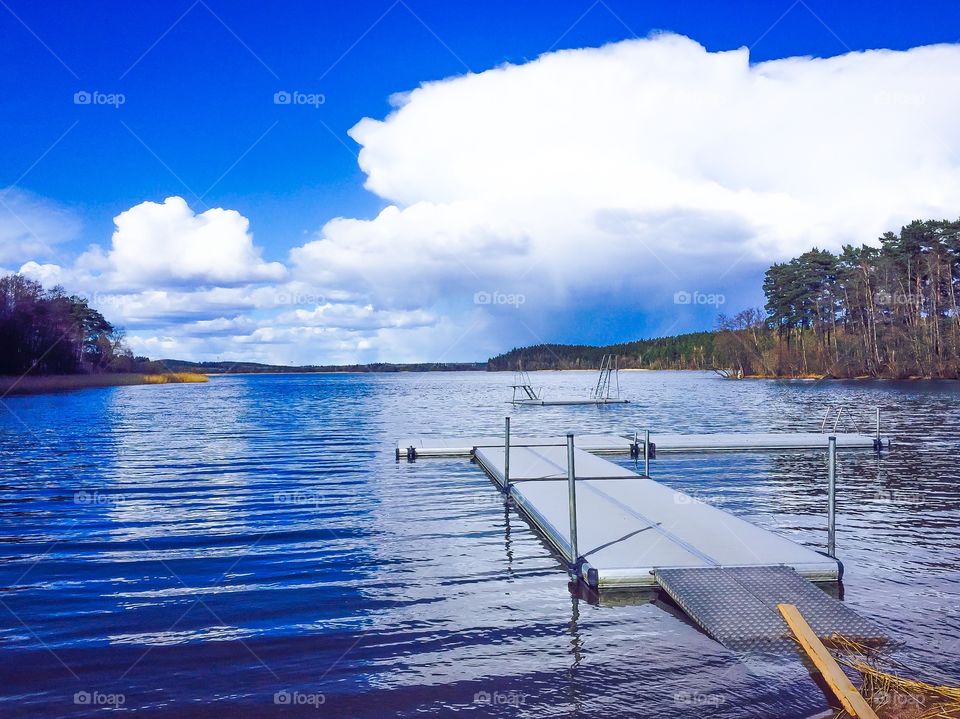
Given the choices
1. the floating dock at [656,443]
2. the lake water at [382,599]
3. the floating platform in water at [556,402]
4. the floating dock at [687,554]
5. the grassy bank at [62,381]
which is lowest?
the lake water at [382,599]

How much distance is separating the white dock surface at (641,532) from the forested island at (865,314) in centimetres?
7253

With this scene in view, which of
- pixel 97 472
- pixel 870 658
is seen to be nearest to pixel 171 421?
pixel 97 472

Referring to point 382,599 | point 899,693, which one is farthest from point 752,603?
point 382,599

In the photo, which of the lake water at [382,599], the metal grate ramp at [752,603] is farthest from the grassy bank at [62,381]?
the metal grate ramp at [752,603]

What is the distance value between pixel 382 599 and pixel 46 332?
9030cm

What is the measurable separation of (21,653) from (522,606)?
4.92 m

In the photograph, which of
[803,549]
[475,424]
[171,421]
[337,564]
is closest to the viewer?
[803,549]

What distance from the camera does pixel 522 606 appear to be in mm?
8523

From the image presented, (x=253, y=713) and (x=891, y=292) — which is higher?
(x=891, y=292)

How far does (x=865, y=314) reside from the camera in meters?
89.7

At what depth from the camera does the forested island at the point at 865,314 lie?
77.3 meters

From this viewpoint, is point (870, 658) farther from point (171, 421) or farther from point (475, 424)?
point (171, 421)

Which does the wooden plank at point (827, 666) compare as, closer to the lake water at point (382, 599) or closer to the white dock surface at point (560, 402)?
the lake water at point (382, 599)

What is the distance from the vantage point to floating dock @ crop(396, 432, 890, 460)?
22766mm
